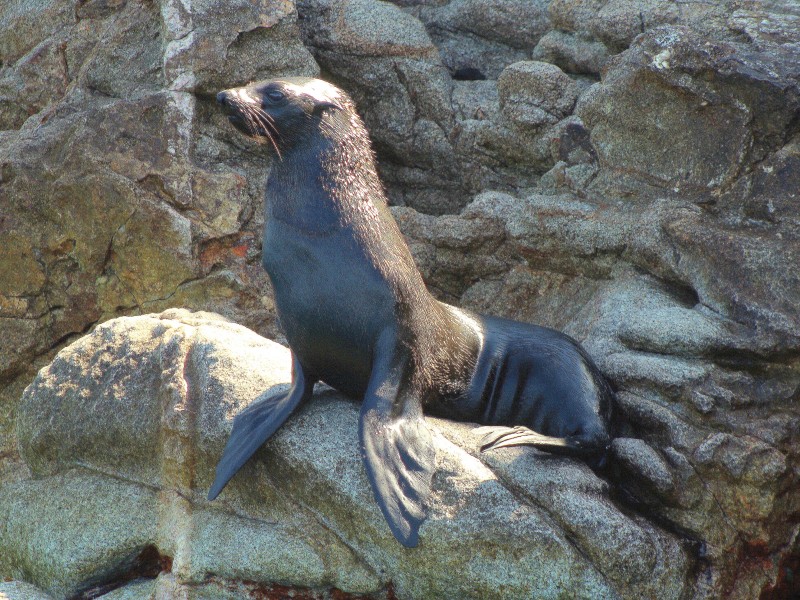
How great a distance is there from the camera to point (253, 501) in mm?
4590

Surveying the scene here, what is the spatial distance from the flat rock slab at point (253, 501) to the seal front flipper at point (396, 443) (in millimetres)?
100

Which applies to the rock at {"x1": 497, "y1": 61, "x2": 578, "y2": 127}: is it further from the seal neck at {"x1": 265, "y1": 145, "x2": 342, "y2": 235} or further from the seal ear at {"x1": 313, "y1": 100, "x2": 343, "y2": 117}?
the seal neck at {"x1": 265, "y1": 145, "x2": 342, "y2": 235}

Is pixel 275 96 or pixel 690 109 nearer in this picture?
pixel 275 96

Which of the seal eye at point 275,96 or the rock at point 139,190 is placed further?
the rock at point 139,190

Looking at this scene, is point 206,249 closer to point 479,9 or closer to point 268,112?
point 268,112

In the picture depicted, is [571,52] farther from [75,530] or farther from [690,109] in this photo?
[75,530]

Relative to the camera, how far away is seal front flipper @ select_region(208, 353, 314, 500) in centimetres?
439

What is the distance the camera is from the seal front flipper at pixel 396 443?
4117mm

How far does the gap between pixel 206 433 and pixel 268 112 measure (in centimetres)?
143

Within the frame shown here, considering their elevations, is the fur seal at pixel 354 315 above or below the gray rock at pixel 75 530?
above

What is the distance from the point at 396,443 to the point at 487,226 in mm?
2599

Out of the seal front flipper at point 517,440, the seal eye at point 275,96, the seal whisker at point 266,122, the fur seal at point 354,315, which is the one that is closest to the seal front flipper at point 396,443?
the fur seal at point 354,315

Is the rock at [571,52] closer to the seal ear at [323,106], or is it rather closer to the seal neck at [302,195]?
the seal ear at [323,106]

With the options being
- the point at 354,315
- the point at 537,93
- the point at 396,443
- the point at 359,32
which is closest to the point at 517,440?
the point at 396,443
